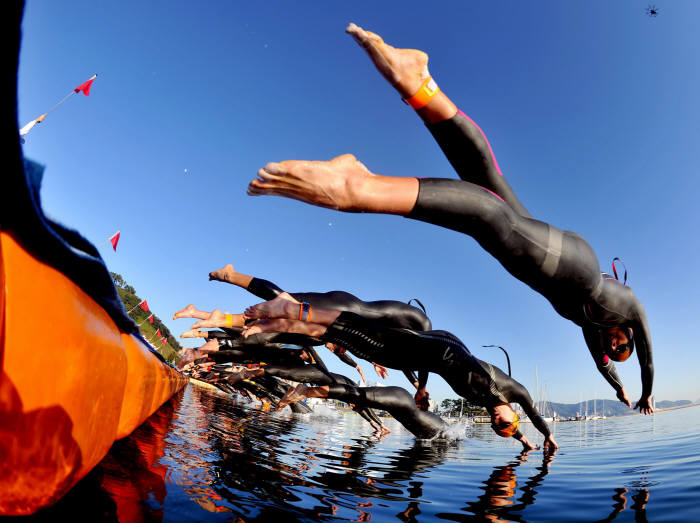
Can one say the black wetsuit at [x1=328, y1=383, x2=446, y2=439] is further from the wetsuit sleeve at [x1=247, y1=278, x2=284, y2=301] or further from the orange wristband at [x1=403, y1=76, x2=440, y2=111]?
the orange wristband at [x1=403, y1=76, x2=440, y2=111]

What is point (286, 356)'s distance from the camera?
35.6 ft

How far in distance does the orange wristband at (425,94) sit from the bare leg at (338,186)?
733 mm

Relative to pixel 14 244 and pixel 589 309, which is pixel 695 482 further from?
pixel 14 244

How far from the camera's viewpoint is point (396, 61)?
2031 millimetres

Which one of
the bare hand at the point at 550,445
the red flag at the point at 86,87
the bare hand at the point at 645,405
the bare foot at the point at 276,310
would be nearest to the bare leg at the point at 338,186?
the bare foot at the point at 276,310

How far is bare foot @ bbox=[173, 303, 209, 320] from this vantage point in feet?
21.2

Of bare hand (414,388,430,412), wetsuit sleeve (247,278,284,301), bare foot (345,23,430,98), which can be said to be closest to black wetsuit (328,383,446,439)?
bare hand (414,388,430,412)

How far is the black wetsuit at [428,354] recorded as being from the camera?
4820 mm

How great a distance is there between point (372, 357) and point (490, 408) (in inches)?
81.8

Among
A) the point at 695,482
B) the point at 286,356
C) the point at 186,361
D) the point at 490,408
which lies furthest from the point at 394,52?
the point at 186,361

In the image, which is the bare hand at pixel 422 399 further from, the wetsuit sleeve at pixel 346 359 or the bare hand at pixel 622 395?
the bare hand at pixel 622 395

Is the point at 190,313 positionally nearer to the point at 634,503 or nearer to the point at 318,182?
the point at 318,182

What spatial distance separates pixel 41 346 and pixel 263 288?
5701 mm

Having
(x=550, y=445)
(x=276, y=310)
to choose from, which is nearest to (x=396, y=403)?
(x=550, y=445)
